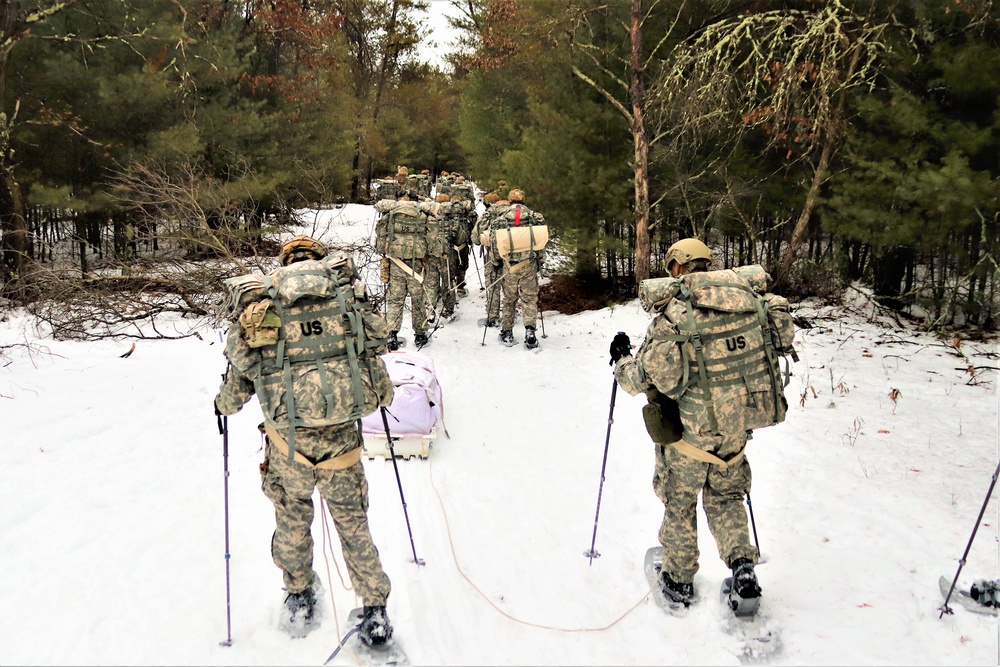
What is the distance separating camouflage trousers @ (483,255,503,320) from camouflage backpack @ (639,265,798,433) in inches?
270

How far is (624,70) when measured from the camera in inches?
452

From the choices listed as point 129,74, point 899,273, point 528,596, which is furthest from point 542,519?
point 129,74

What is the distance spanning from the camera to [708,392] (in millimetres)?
3461

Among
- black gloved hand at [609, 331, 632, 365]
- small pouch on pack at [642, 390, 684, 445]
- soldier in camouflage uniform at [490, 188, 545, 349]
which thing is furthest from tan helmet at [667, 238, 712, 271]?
soldier in camouflage uniform at [490, 188, 545, 349]

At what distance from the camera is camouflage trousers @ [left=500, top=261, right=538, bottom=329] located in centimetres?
955

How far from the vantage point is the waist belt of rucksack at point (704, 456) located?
354cm

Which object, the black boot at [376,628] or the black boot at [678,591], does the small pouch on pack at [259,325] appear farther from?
the black boot at [678,591]

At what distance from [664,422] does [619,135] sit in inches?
373

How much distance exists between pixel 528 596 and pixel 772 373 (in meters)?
2.03

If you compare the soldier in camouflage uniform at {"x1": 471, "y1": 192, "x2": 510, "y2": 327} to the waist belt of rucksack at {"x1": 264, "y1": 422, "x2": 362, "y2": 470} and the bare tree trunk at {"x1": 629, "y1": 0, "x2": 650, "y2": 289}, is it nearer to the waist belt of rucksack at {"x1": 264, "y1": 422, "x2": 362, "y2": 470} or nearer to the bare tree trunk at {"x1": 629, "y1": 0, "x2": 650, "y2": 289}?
the bare tree trunk at {"x1": 629, "y1": 0, "x2": 650, "y2": 289}

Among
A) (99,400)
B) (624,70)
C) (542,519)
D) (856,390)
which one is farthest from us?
(624,70)

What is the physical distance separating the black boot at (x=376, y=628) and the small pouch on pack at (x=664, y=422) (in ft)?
5.89

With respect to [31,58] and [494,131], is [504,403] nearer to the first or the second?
[31,58]

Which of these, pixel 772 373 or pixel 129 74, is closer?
pixel 772 373
